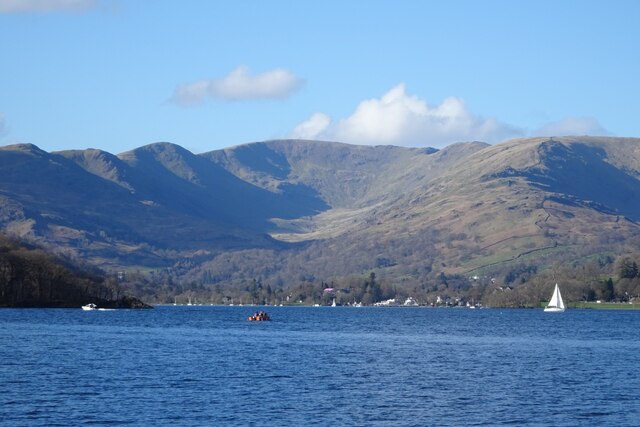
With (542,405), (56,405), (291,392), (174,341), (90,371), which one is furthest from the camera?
(174,341)

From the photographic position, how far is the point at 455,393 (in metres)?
73.1

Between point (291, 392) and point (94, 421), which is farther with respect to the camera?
point (291, 392)

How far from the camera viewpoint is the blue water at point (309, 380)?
62500 mm

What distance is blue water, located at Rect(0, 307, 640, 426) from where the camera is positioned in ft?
205

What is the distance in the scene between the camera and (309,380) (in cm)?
7969

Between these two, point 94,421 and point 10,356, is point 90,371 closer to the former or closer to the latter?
point 10,356

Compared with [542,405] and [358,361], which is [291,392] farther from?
[358,361]

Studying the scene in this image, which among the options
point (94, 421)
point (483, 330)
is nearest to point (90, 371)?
point (94, 421)

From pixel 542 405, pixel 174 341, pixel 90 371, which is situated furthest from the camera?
pixel 174 341

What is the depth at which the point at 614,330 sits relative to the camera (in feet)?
544

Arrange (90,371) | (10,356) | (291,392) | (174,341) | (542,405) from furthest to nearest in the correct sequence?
(174,341), (10,356), (90,371), (291,392), (542,405)

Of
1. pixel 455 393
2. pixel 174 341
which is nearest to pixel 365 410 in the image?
pixel 455 393

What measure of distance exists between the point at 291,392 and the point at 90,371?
58.5ft

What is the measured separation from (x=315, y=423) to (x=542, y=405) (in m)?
16.5
